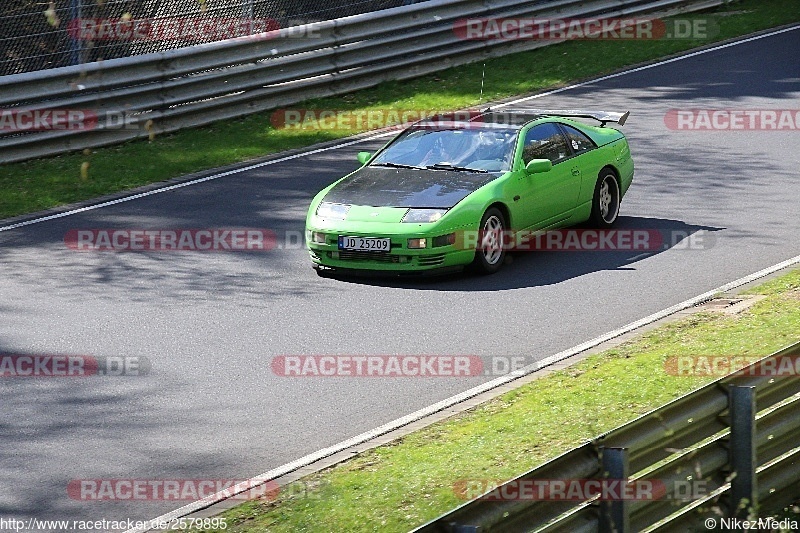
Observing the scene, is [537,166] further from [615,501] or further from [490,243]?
[615,501]

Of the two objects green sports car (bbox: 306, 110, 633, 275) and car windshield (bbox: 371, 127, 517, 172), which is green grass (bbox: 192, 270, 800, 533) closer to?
green sports car (bbox: 306, 110, 633, 275)

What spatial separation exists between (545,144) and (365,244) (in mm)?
2488

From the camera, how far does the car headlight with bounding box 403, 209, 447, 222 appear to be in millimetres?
12273

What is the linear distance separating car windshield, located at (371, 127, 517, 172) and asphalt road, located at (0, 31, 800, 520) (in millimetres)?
1031

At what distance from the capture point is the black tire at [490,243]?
1254 centimetres

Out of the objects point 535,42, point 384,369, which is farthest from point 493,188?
point 535,42

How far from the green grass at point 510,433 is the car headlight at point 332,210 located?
3.26 metres
